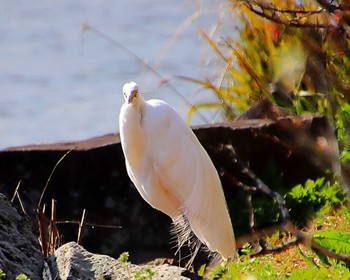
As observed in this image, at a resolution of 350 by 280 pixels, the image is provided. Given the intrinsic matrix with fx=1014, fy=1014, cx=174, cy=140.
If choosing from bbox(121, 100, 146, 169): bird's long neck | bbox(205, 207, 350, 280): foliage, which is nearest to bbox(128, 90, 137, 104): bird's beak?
bbox(121, 100, 146, 169): bird's long neck

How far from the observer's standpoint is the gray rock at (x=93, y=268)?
2965 millimetres

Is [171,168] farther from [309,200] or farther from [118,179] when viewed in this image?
[309,200]

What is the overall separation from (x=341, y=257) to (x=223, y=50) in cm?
511

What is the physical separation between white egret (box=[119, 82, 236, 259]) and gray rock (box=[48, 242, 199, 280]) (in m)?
1.63

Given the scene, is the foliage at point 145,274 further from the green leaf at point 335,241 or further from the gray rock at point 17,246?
the green leaf at point 335,241

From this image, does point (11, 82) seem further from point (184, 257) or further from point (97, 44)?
point (184, 257)

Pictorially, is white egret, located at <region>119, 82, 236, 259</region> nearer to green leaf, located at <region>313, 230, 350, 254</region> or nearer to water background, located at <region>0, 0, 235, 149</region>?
green leaf, located at <region>313, 230, 350, 254</region>

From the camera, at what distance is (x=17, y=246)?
3029mm

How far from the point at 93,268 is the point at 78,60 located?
1011cm

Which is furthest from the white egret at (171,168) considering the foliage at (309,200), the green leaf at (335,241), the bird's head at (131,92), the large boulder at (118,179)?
the green leaf at (335,241)

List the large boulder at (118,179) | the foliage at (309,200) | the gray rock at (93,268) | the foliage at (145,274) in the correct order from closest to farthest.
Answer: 1. the foliage at (145,274)
2. the gray rock at (93,268)
3. the foliage at (309,200)
4. the large boulder at (118,179)

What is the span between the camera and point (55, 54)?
13203 millimetres

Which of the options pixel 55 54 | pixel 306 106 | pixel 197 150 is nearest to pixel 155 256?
pixel 197 150

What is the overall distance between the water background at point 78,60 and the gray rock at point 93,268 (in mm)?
5863
